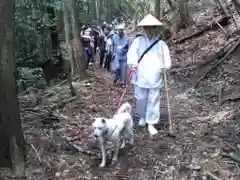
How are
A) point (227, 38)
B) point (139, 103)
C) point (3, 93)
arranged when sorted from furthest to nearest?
1. point (227, 38)
2. point (139, 103)
3. point (3, 93)

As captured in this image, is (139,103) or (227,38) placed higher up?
(227,38)

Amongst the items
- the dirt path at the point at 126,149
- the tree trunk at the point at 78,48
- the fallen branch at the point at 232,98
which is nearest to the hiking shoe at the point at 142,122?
the dirt path at the point at 126,149

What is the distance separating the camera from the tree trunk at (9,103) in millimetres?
5200

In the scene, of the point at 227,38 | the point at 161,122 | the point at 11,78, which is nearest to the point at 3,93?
the point at 11,78

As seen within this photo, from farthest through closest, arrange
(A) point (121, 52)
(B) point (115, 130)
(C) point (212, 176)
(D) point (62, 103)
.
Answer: (A) point (121, 52) → (D) point (62, 103) → (B) point (115, 130) → (C) point (212, 176)

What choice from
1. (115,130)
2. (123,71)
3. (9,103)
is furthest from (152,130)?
(123,71)

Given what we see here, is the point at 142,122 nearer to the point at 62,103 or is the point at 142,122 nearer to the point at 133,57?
the point at 133,57

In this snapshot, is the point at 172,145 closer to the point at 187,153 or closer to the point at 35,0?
the point at 187,153

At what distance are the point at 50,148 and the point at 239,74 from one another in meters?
6.43

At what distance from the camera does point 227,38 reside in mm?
14406

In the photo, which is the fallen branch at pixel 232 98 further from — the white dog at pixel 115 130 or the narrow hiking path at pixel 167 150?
the white dog at pixel 115 130

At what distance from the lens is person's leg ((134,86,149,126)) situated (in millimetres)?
7997

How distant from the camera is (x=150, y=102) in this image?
793 centimetres

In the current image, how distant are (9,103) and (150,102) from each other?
10.7 ft
